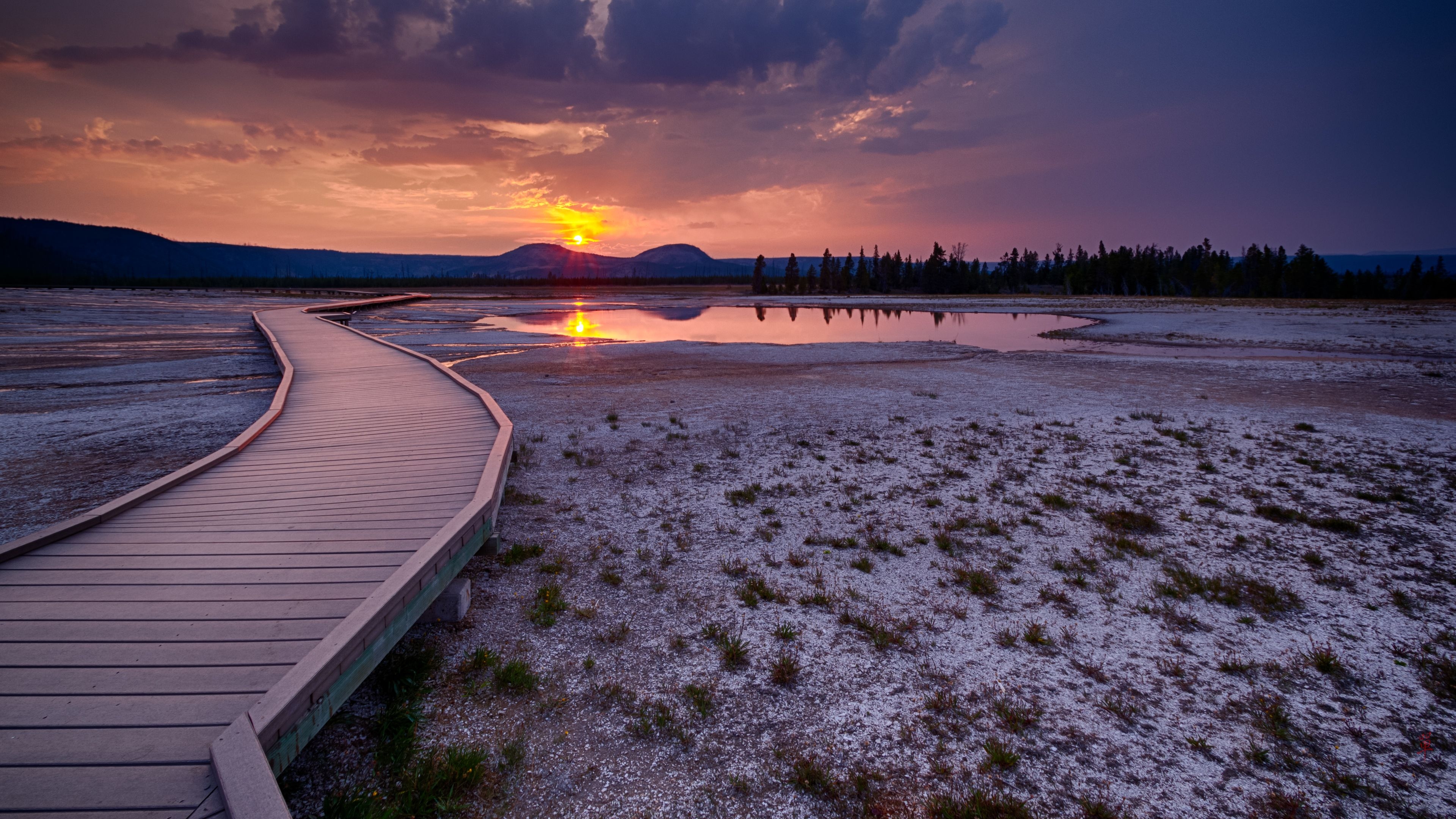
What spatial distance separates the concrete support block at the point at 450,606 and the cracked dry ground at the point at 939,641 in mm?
143

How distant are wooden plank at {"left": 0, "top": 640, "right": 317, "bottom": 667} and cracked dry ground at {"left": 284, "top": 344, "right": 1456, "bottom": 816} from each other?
2.40ft

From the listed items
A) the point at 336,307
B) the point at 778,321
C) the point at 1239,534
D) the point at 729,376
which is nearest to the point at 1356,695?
the point at 1239,534

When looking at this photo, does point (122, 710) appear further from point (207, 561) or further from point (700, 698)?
point (700, 698)

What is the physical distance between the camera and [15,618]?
3502 millimetres

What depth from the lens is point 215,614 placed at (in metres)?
3.60

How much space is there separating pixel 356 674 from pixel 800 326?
37841mm

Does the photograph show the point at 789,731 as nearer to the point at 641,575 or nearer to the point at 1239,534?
the point at 641,575

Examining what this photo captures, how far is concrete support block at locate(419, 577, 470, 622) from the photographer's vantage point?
15.6ft

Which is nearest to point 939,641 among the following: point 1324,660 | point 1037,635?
point 1037,635

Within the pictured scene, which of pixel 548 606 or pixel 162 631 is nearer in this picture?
pixel 162 631

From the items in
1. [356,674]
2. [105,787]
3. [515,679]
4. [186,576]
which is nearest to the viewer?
[105,787]

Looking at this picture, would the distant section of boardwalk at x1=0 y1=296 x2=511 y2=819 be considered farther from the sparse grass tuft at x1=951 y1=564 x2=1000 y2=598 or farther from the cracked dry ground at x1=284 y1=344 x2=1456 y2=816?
the sparse grass tuft at x1=951 y1=564 x2=1000 y2=598

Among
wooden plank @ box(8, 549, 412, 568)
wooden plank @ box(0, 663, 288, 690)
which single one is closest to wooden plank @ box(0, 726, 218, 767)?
wooden plank @ box(0, 663, 288, 690)

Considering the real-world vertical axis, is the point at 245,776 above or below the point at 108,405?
below
